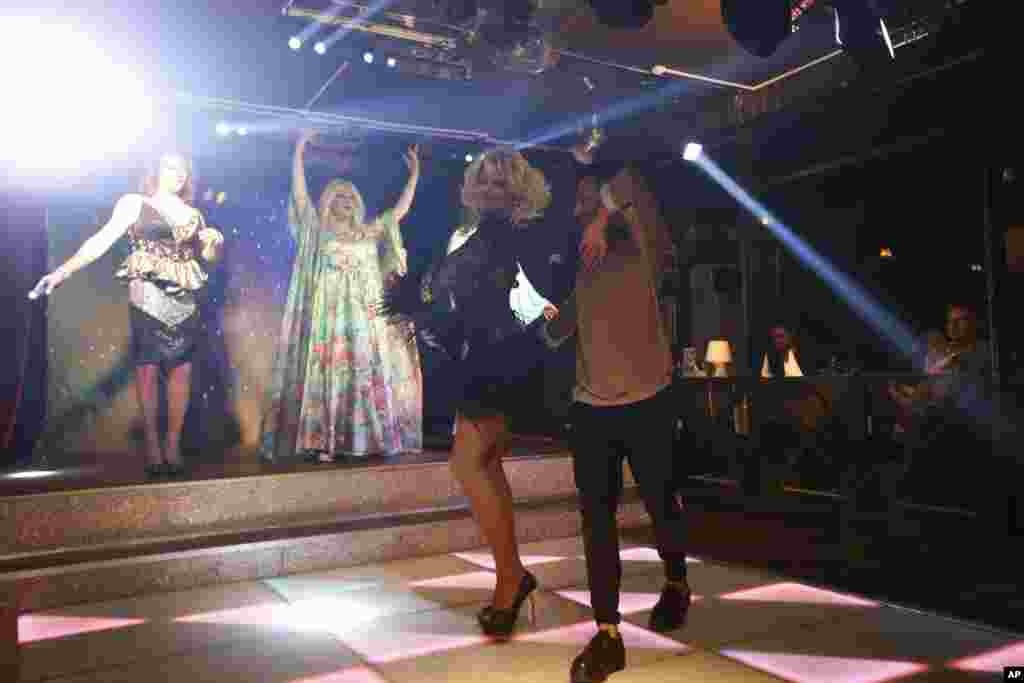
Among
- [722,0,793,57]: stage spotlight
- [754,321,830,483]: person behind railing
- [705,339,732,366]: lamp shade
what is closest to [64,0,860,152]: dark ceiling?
[722,0,793,57]: stage spotlight

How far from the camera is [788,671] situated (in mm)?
2156

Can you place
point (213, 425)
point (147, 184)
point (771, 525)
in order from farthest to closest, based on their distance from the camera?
point (213, 425) < point (771, 525) < point (147, 184)

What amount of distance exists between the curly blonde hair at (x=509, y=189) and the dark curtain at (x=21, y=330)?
3581 millimetres

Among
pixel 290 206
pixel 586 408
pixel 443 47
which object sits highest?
pixel 443 47

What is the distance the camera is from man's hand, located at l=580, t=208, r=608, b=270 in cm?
217

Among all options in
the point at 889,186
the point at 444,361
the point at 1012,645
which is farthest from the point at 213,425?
the point at 889,186

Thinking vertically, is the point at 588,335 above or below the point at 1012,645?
above

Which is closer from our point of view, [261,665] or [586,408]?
[586,408]

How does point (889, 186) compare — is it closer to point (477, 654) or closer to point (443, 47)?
point (443, 47)

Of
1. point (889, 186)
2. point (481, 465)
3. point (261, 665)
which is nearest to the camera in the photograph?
point (261, 665)

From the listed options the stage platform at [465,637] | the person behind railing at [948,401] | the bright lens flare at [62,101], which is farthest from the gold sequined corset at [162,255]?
the person behind railing at [948,401]

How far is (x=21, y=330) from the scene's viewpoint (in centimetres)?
464

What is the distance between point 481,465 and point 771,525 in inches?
127

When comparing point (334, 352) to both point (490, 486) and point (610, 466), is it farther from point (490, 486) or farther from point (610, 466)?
point (610, 466)
